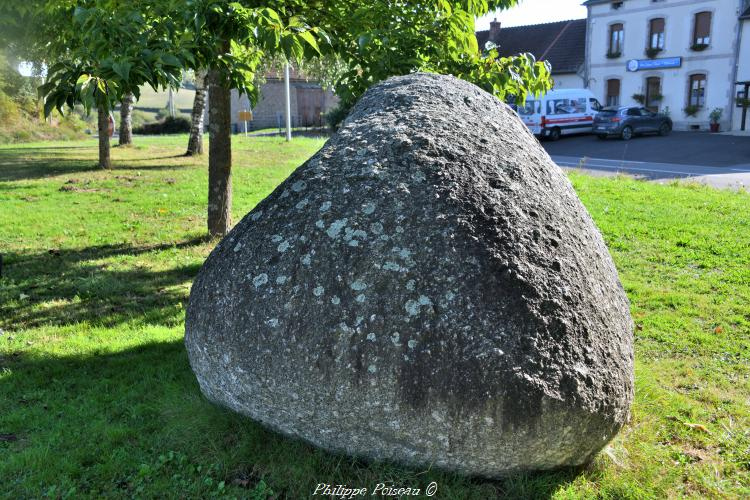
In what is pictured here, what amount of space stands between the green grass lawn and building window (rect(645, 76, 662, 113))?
90.7 ft

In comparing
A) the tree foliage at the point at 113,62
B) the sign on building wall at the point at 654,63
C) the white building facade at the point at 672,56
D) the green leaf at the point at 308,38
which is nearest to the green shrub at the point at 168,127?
the white building facade at the point at 672,56

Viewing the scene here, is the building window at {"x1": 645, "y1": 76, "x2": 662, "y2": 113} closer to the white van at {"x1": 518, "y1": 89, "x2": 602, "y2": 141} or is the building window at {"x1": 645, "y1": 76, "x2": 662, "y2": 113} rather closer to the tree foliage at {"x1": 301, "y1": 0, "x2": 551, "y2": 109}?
the white van at {"x1": 518, "y1": 89, "x2": 602, "y2": 141}

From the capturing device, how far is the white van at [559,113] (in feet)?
97.4

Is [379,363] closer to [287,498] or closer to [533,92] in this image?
[287,498]

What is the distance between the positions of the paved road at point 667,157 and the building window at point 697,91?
10.0 ft

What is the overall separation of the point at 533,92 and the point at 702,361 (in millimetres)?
3275

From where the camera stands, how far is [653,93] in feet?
117

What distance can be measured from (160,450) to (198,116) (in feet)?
52.7

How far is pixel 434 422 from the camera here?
313cm

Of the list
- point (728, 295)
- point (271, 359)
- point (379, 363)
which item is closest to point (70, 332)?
point (271, 359)

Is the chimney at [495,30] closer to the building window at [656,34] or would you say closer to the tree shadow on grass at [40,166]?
the building window at [656,34]

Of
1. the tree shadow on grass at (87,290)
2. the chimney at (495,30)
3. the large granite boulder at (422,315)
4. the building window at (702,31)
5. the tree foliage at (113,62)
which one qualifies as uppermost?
the chimney at (495,30)

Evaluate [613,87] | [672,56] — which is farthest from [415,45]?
[613,87]

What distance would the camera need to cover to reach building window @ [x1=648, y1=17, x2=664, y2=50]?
115 ft
